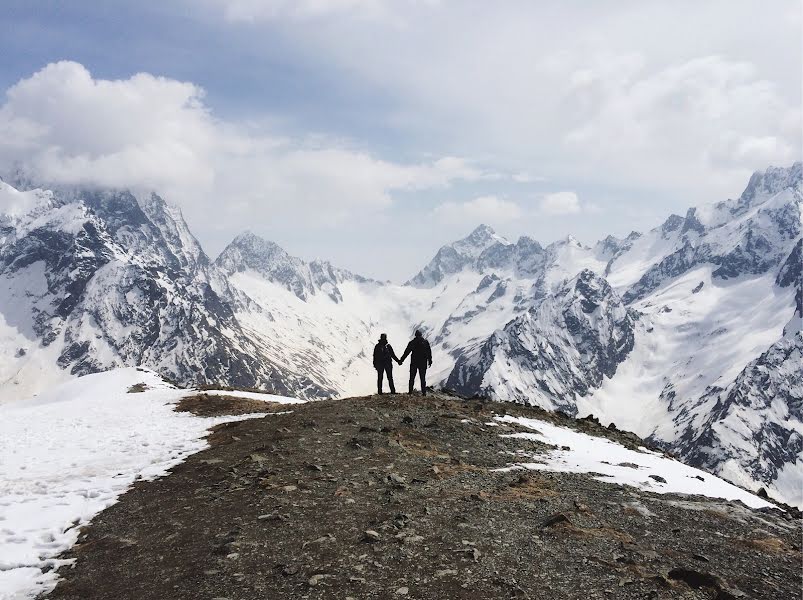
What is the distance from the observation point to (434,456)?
71.2 feet

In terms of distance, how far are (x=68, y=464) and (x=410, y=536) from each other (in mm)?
17583

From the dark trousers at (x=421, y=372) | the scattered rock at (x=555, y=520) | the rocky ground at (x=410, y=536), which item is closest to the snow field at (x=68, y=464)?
the rocky ground at (x=410, y=536)

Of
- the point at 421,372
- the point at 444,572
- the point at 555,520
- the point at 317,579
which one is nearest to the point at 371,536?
the point at 317,579

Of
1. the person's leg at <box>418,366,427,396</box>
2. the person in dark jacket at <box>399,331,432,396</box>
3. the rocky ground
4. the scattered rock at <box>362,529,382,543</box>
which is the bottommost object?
the rocky ground

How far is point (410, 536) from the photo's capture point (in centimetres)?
1345

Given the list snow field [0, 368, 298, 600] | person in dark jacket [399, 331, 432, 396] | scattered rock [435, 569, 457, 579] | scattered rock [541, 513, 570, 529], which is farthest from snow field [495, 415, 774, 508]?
snow field [0, 368, 298, 600]

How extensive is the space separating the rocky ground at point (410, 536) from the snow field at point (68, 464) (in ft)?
3.03

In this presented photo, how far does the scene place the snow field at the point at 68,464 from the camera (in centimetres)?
1480

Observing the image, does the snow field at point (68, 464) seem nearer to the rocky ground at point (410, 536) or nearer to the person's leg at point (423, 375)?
the rocky ground at point (410, 536)

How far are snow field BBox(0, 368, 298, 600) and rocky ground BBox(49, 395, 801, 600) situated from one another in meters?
0.92

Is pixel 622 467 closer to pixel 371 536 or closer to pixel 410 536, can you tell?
pixel 410 536

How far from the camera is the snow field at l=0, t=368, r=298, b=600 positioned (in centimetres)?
1480

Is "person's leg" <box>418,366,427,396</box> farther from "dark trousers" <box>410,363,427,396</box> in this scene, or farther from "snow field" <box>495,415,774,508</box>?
"snow field" <box>495,415,774,508</box>

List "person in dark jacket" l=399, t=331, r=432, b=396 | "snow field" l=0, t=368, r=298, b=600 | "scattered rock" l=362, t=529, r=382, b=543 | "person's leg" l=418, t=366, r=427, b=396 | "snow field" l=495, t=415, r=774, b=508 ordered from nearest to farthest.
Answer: "scattered rock" l=362, t=529, r=382, b=543
"snow field" l=0, t=368, r=298, b=600
"snow field" l=495, t=415, r=774, b=508
"person's leg" l=418, t=366, r=427, b=396
"person in dark jacket" l=399, t=331, r=432, b=396
